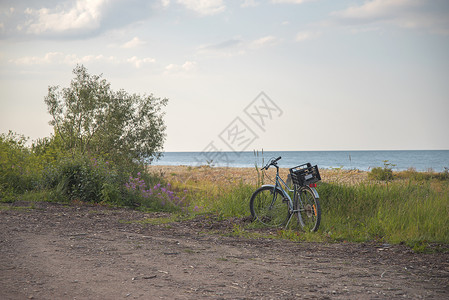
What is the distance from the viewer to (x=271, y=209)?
846 cm

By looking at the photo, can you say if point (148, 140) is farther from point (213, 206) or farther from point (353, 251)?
point (353, 251)

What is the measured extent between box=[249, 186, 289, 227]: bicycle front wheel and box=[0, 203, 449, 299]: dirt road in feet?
3.64

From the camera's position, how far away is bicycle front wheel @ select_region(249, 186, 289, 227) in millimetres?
8321

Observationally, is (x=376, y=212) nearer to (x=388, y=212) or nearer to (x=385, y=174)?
(x=388, y=212)

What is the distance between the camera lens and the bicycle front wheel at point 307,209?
7394 millimetres

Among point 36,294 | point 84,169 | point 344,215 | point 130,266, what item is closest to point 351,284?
point 130,266

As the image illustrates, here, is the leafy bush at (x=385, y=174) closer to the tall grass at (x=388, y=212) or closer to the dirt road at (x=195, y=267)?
the tall grass at (x=388, y=212)

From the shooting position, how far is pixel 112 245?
612 cm

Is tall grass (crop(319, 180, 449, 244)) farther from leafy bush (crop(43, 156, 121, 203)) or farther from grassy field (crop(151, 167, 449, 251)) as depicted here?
leafy bush (crop(43, 156, 121, 203))

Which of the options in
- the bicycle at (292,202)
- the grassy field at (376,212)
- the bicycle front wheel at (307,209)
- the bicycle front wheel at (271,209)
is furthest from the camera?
the bicycle front wheel at (271,209)

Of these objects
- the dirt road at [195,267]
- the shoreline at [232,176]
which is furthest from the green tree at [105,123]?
the dirt road at [195,267]

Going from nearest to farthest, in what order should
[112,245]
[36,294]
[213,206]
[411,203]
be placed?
[36,294] < [112,245] < [411,203] < [213,206]

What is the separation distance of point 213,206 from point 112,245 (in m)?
3.76

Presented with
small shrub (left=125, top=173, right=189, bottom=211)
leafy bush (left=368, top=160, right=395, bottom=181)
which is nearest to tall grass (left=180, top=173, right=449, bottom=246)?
leafy bush (left=368, top=160, right=395, bottom=181)
